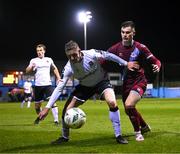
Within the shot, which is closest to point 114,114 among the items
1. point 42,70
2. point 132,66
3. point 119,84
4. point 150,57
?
→ point 132,66

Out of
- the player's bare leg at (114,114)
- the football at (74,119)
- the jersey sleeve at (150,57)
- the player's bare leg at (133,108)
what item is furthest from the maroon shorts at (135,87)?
the football at (74,119)

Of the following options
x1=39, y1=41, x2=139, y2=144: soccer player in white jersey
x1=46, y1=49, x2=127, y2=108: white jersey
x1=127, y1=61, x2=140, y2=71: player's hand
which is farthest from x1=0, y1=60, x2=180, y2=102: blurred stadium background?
x1=127, y1=61, x2=140, y2=71: player's hand

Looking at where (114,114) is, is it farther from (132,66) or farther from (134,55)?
(134,55)

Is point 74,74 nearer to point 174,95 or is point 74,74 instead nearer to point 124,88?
point 124,88

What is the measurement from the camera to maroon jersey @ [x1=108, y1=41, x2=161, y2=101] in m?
10.4

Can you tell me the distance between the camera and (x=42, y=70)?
1617 centimetres

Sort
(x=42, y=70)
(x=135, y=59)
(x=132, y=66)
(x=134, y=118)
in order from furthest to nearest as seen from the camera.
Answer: (x=42, y=70)
(x=135, y=59)
(x=134, y=118)
(x=132, y=66)

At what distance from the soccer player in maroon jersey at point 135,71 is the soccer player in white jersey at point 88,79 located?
1.79 ft

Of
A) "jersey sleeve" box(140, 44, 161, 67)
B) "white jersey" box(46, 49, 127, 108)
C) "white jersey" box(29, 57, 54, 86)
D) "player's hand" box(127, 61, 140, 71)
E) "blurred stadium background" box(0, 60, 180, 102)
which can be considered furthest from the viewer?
"blurred stadium background" box(0, 60, 180, 102)

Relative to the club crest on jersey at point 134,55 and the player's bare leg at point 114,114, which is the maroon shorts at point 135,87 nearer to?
the club crest on jersey at point 134,55

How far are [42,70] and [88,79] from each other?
6442 mm

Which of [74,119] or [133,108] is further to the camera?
[133,108]

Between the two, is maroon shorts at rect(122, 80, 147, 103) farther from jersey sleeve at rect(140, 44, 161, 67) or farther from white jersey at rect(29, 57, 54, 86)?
white jersey at rect(29, 57, 54, 86)

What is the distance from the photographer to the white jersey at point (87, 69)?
9.69 metres
